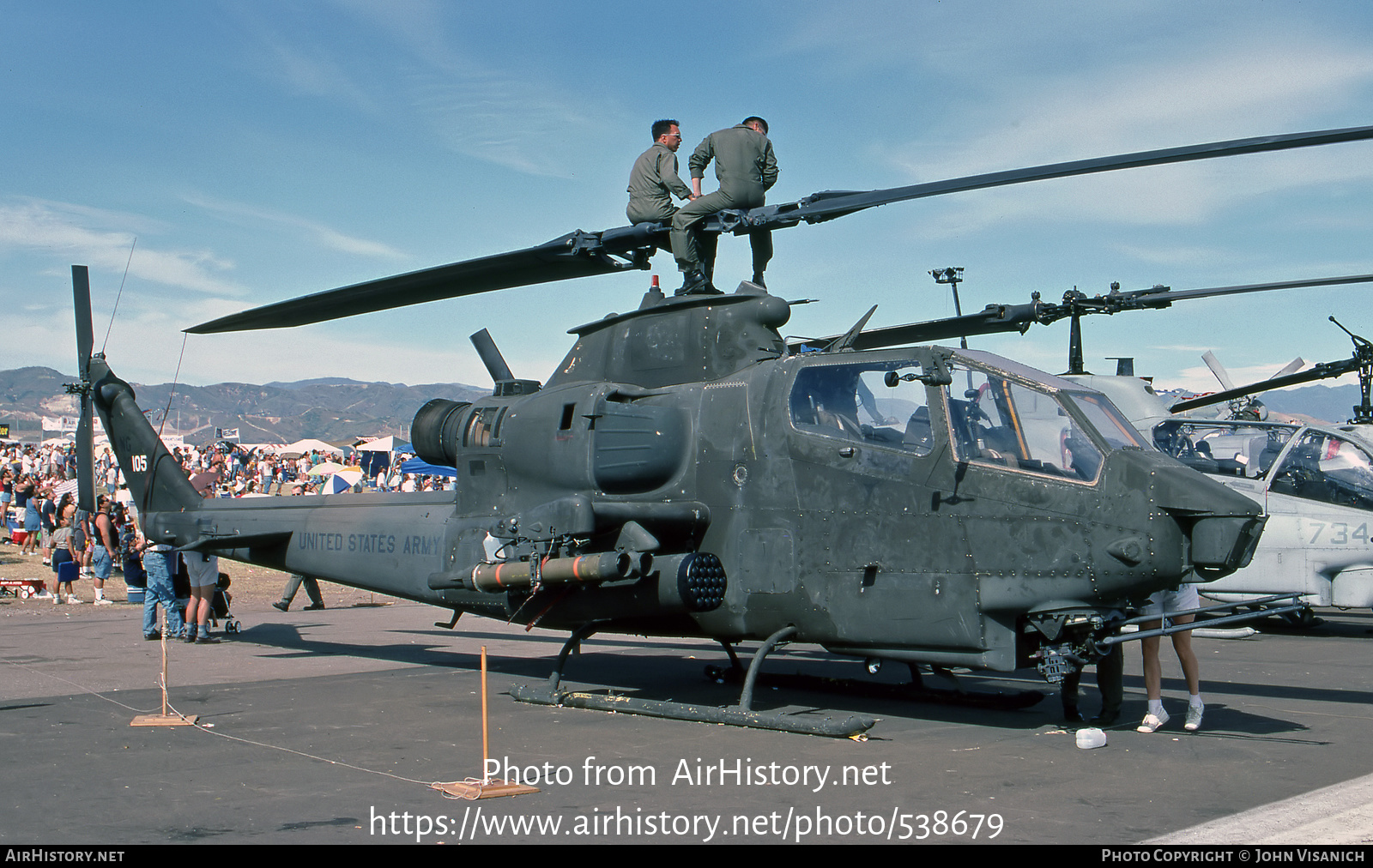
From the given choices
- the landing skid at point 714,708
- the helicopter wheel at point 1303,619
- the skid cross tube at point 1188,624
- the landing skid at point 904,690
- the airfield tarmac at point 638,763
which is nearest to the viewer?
the airfield tarmac at point 638,763

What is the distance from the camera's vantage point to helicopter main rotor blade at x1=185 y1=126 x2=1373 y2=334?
26.9ft

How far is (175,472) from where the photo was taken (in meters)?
13.9

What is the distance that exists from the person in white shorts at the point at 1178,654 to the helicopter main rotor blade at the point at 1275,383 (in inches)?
367

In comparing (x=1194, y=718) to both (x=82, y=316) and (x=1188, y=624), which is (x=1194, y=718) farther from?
(x=82, y=316)

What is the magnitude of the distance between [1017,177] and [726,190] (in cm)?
287

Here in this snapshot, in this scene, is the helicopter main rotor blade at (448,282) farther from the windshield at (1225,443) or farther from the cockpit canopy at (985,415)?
the windshield at (1225,443)

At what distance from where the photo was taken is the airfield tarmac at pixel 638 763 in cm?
575

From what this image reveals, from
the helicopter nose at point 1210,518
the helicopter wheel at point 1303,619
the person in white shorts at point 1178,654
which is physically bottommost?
the helicopter wheel at point 1303,619

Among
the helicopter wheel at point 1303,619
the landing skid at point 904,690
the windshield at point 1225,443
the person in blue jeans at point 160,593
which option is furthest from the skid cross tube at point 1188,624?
the person in blue jeans at point 160,593

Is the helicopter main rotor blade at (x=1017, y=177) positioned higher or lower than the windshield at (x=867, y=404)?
higher

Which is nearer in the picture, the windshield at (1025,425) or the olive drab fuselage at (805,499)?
the olive drab fuselage at (805,499)

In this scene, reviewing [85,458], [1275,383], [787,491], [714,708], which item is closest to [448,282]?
[787,491]

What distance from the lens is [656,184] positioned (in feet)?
32.7

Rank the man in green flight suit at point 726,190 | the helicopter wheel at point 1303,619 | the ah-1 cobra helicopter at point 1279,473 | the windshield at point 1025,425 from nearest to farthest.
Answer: the windshield at point 1025,425 < the man in green flight suit at point 726,190 < the ah-1 cobra helicopter at point 1279,473 < the helicopter wheel at point 1303,619
